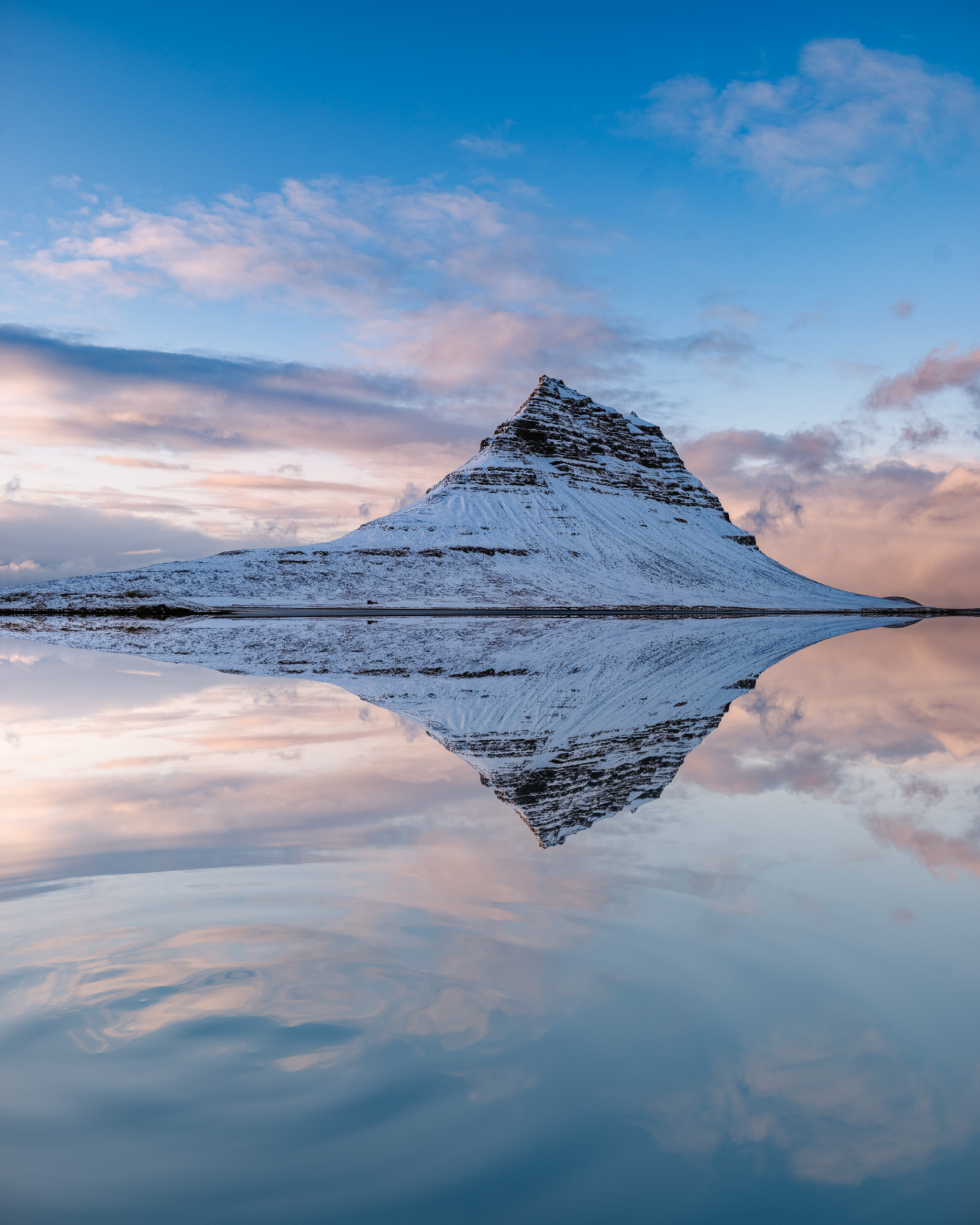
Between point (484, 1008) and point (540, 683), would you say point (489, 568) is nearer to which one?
point (540, 683)

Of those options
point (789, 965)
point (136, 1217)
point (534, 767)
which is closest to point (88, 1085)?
point (136, 1217)

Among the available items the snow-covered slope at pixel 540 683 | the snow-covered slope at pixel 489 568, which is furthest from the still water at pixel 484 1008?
the snow-covered slope at pixel 489 568

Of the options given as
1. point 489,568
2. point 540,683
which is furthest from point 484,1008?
point 489,568

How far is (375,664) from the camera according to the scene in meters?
27.1

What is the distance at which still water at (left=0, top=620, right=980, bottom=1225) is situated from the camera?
9.45ft

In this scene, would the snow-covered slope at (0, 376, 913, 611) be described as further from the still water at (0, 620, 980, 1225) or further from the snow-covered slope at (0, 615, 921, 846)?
the still water at (0, 620, 980, 1225)

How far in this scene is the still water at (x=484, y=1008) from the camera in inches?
113

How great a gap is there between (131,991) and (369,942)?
1372mm

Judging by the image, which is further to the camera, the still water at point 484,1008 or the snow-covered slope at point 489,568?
the snow-covered slope at point 489,568

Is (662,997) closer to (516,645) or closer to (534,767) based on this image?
(534,767)

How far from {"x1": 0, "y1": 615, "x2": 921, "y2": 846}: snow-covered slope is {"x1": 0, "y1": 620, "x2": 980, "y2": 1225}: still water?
3.19ft

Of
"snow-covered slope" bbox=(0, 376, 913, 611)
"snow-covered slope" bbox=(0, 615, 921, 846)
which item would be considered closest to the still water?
"snow-covered slope" bbox=(0, 615, 921, 846)

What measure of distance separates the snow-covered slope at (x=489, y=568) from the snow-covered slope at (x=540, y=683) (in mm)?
70866

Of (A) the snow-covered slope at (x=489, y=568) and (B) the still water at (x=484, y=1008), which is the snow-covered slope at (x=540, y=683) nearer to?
(B) the still water at (x=484, y=1008)
